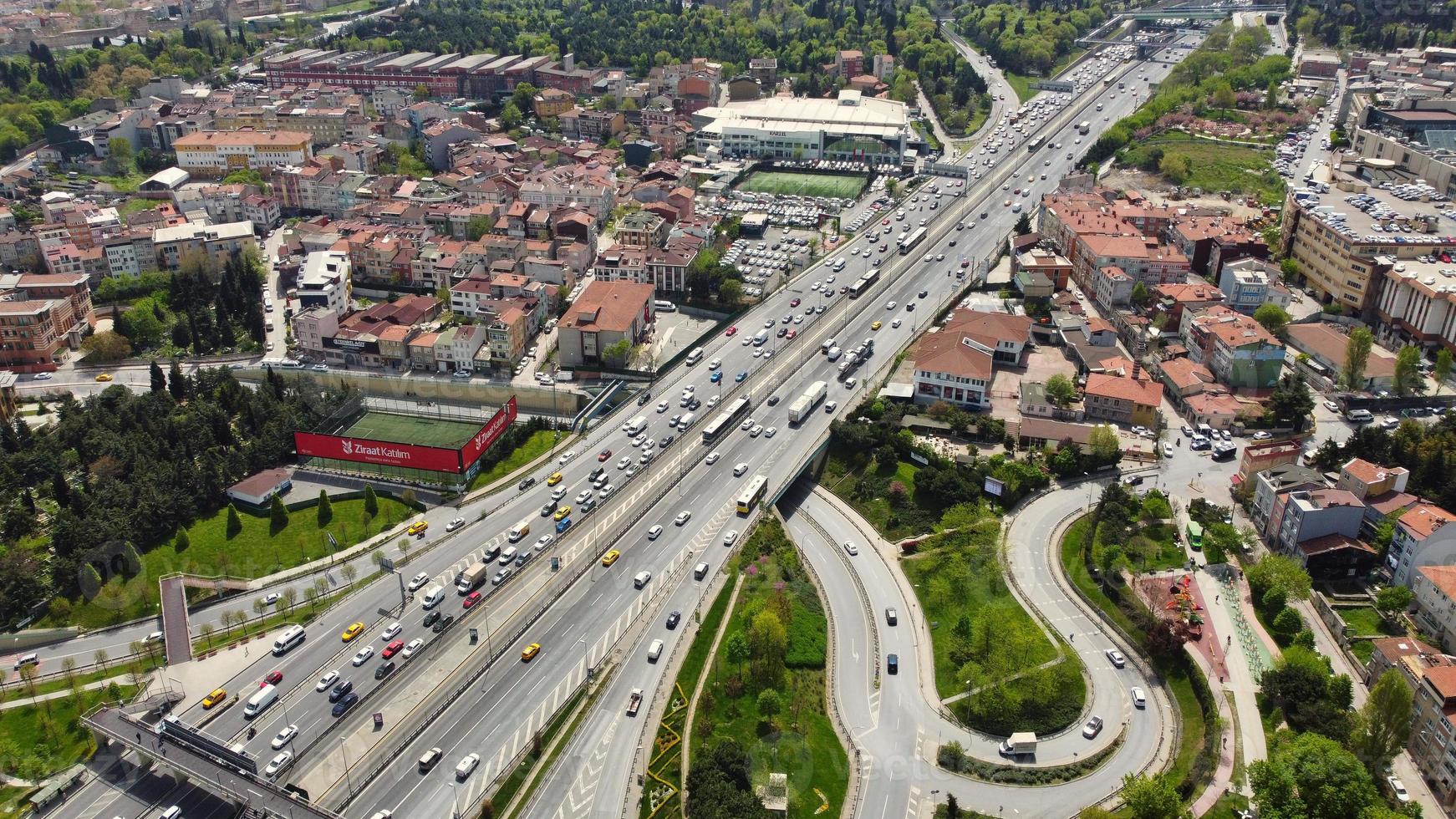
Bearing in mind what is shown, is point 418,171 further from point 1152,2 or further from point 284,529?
point 1152,2

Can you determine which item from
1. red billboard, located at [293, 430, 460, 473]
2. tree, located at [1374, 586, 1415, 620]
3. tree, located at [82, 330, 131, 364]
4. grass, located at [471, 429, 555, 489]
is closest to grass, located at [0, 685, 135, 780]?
red billboard, located at [293, 430, 460, 473]

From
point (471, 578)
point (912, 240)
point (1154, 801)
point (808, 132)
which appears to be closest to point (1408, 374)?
point (912, 240)

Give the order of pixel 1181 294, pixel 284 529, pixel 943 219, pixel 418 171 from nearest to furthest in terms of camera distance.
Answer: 1. pixel 284 529
2. pixel 1181 294
3. pixel 943 219
4. pixel 418 171

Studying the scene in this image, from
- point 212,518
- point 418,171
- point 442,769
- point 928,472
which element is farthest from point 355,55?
point 442,769

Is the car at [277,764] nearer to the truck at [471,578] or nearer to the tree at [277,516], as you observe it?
the truck at [471,578]

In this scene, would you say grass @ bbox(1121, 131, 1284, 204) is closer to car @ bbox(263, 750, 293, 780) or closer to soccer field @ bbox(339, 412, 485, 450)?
soccer field @ bbox(339, 412, 485, 450)

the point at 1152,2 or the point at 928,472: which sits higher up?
the point at 1152,2
